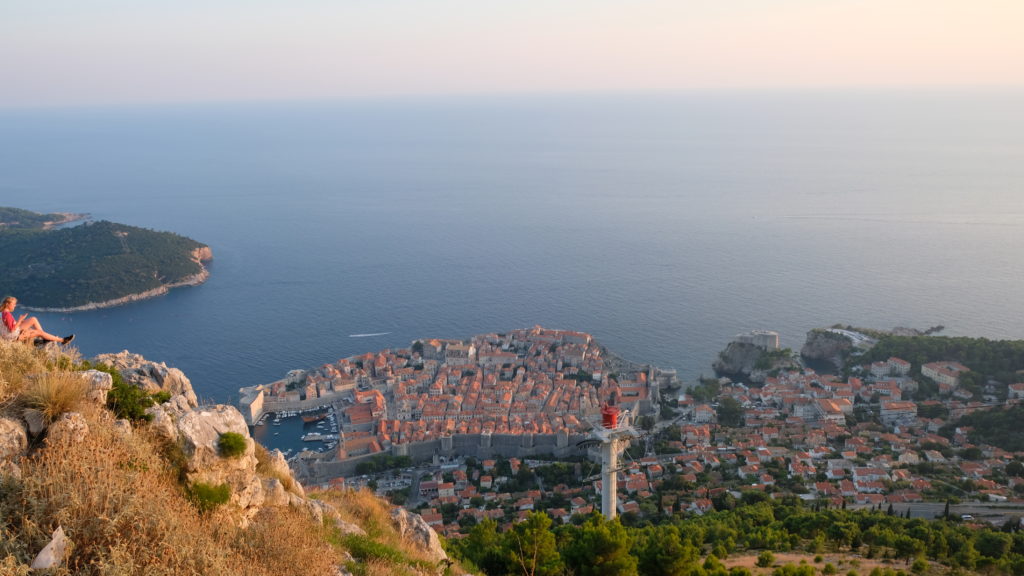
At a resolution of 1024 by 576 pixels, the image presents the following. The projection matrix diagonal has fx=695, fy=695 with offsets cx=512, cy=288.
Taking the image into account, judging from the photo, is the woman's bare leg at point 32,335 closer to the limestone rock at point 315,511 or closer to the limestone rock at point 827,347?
the limestone rock at point 315,511

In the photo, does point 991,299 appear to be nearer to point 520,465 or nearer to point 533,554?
point 520,465

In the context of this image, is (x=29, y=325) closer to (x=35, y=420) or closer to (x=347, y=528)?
(x=35, y=420)

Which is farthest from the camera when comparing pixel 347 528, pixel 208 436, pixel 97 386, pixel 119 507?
pixel 347 528

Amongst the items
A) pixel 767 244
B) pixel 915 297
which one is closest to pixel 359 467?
pixel 915 297

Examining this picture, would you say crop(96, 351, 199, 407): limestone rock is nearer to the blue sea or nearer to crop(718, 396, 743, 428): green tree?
crop(718, 396, 743, 428): green tree

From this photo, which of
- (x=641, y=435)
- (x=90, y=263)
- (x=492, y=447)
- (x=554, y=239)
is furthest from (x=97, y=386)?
(x=554, y=239)

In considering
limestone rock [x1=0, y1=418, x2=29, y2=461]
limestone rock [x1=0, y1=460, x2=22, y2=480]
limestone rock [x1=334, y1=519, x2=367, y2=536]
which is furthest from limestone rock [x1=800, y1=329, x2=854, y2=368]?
limestone rock [x1=0, y1=460, x2=22, y2=480]

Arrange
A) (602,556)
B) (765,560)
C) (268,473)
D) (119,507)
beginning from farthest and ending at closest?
(765,560)
(602,556)
(268,473)
(119,507)
